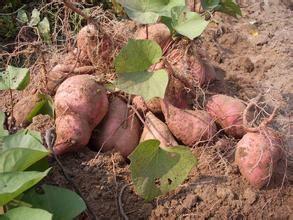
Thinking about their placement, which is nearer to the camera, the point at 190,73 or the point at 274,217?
the point at 274,217

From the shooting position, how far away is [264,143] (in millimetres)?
1577

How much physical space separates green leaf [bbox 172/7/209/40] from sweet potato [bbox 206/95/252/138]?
29 centimetres

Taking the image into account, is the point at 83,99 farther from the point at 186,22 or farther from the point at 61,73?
the point at 186,22

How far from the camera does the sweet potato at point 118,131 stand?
1689 millimetres

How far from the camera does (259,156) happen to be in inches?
61.9

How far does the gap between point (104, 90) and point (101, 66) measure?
5.9 inches

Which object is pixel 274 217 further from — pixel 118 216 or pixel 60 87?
pixel 60 87

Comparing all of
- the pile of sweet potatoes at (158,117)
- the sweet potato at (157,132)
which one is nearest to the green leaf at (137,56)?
the pile of sweet potatoes at (158,117)

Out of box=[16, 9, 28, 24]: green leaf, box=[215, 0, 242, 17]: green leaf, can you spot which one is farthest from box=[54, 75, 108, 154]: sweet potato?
box=[16, 9, 28, 24]: green leaf

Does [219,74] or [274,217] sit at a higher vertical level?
[219,74]

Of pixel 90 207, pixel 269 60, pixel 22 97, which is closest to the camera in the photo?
pixel 90 207

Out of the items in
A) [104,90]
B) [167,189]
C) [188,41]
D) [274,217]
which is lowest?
[274,217]

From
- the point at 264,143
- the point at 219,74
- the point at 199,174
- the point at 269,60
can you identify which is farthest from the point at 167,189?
the point at 269,60

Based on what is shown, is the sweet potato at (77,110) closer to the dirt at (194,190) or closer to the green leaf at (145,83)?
the dirt at (194,190)
